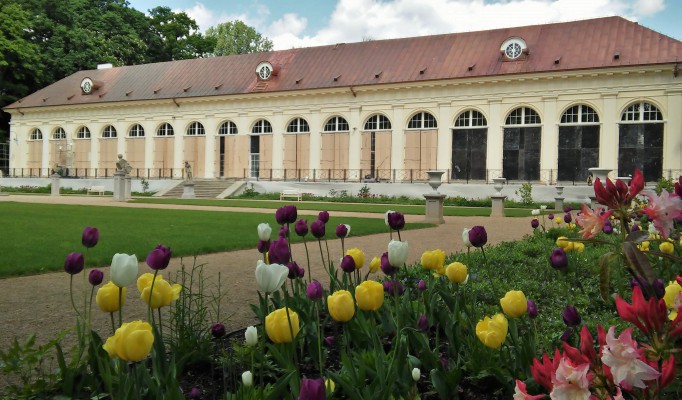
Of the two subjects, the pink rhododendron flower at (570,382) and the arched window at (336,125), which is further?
the arched window at (336,125)

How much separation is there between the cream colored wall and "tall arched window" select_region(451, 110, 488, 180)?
1.18 feet

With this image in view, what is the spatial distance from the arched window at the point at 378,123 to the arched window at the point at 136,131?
617 inches

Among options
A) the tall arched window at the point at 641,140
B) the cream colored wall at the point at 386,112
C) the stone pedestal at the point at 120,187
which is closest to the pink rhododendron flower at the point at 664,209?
the stone pedestal at the point at 120,187

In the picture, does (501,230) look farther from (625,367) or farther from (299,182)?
(299,182)

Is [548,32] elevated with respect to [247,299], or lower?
elevated

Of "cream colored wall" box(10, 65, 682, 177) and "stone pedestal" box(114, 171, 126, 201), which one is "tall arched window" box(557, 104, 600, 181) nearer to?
"cream colored wall" box(10, 65, 682, 177)

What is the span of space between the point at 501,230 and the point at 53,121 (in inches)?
1437

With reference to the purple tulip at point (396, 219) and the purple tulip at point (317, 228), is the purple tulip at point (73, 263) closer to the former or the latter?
the purple tulip at point (317, 228)

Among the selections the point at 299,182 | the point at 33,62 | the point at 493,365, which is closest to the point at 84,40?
the point at 33,62

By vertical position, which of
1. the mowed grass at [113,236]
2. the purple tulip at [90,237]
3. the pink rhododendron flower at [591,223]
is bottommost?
the mowed grass at [113,236]

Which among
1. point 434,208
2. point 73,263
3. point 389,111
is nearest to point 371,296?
point 73,263

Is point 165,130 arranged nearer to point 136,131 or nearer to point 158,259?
point 136,131

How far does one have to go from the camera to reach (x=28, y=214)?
14625mm

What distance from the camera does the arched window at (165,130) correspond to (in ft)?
122
